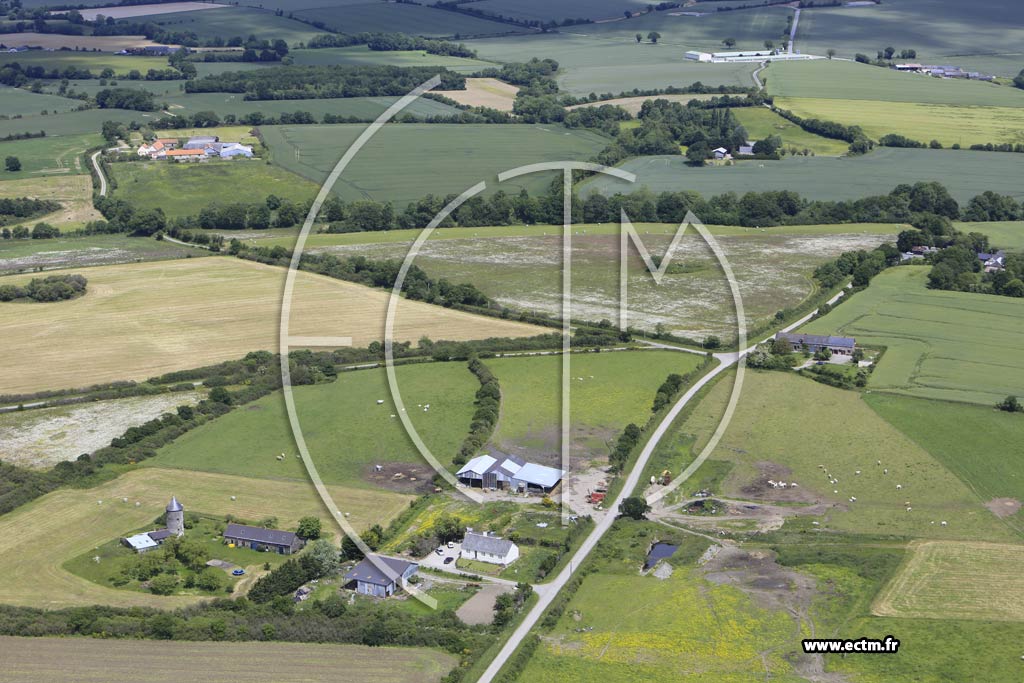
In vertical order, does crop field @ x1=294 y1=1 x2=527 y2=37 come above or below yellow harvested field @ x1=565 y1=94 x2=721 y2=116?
above

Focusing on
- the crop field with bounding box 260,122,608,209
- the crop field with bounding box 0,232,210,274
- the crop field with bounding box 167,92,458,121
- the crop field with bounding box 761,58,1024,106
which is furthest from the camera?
the crop field with bounding box 761,58,1024,106

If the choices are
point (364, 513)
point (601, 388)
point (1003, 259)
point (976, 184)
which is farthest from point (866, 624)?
point (976, 184)

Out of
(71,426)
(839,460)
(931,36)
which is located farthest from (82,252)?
(931,36)

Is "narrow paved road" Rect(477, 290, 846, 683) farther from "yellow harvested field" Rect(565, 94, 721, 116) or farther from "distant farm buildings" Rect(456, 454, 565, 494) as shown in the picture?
"yellow harvested field" Rect(565, 94, 721, 116)

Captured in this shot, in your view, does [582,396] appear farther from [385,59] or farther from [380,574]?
[385,59]

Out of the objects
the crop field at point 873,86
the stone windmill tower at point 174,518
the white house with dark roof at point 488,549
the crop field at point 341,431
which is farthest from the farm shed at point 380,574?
the crop field at point 873,86

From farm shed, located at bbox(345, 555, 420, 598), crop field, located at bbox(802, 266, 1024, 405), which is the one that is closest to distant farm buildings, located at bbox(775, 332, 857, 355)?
crop field, located at bbox(802, 266, 1024, 405)
